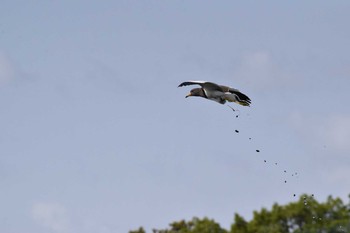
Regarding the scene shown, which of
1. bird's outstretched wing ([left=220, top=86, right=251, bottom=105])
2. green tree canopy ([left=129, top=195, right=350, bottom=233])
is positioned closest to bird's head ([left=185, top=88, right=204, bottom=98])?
bird's outstretched wing ([left=220, top=86, right=251, bottom=105])

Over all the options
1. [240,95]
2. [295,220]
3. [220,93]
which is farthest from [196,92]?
[295,220]

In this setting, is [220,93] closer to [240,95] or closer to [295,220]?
[240,95]

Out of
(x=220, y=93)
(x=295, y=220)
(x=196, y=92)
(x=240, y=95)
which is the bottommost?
(x=220, y=93)

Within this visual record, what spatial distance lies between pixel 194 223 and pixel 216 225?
2997 millimetres

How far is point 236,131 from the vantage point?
41.4 meters

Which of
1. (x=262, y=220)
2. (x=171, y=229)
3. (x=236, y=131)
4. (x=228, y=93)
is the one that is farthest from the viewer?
(x=171, y=229)

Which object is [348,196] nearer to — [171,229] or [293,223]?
[293,223]

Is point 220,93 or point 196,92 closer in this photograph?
point 220,93

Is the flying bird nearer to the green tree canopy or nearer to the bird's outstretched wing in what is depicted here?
the bird's outstretched wing

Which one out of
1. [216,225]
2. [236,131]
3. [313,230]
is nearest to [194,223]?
[216,225]

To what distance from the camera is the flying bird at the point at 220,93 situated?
158 ft

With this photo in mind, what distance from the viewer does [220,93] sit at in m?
48.2

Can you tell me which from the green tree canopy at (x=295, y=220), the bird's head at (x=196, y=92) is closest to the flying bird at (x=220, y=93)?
the bird's head at (x=196, y=92)

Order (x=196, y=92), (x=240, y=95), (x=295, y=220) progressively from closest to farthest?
(x=196, y=92) < (x=240, y=95) < (x=295, y=220)
